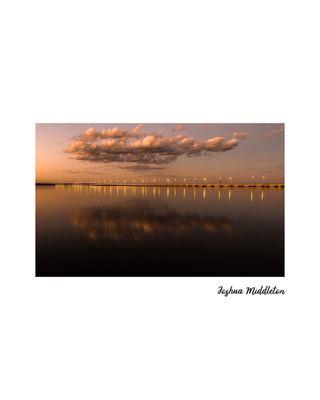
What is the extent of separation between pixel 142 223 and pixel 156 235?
120 cm

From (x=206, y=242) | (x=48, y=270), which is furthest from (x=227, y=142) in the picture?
(x=48, y=270)

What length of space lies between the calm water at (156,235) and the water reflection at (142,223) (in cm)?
3

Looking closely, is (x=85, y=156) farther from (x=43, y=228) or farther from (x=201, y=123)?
(x=201, y=123)

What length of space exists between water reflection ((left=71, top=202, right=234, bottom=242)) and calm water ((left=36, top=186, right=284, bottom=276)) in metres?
0.03

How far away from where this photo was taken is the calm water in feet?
27.4

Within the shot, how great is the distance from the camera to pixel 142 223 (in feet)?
36.7

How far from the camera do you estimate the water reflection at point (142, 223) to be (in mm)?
10320
